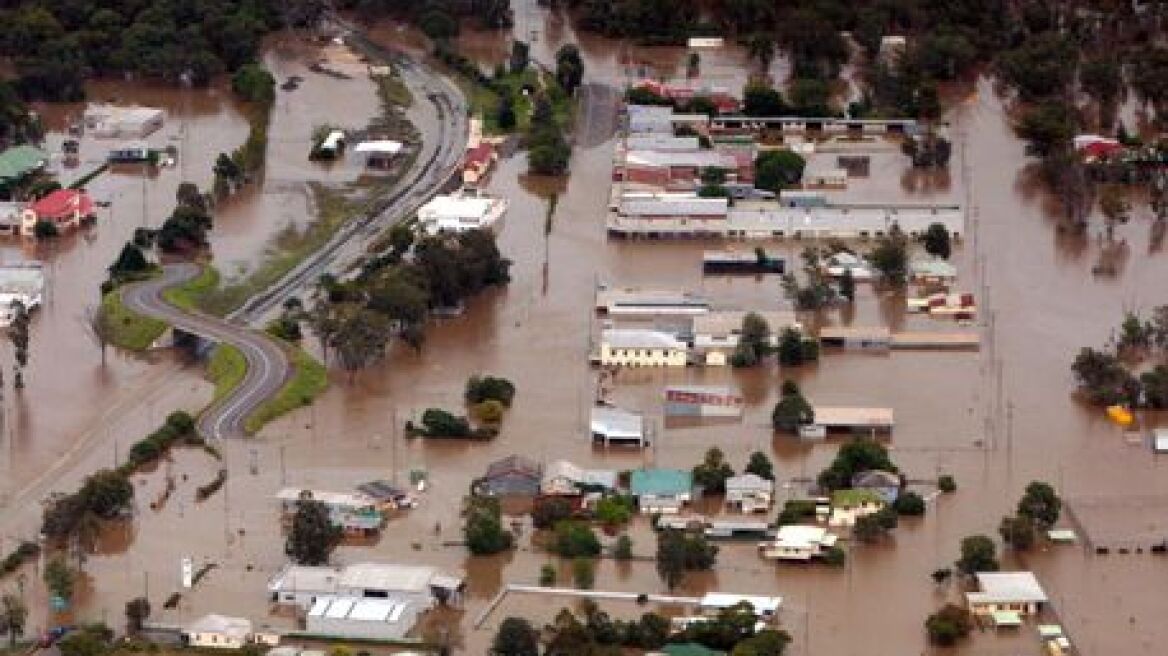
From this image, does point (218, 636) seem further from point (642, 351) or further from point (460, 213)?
point (460, 213)

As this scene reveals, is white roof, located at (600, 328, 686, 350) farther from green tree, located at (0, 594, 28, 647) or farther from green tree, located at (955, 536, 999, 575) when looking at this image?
green tree, located at (0, 594, 28, 647)

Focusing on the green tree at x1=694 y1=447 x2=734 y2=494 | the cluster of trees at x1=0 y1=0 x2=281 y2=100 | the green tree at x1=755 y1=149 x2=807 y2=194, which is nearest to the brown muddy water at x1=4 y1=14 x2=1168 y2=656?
the green tree at x1=694 y1=447 x2=734 y2=494

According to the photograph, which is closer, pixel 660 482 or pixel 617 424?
pixel 660 482

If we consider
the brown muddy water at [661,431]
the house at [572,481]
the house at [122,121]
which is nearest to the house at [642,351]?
the brown muddy water at [661,431]

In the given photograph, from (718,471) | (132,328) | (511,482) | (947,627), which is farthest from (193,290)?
(947,627)

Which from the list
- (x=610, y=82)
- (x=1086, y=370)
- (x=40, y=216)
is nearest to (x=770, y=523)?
(x=1086, y=370)

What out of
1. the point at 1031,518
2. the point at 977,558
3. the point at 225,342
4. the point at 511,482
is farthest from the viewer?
the point at 225,342
